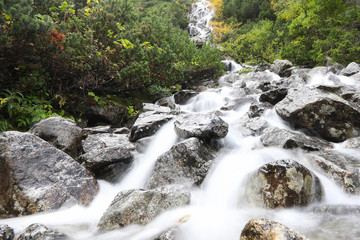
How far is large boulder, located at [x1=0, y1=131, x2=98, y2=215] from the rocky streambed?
0.02m

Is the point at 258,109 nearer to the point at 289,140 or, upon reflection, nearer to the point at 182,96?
the point at 289,140

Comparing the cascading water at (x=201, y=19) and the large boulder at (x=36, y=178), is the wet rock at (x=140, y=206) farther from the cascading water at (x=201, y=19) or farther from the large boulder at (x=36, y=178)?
the cascading water at (x=201, y=19)

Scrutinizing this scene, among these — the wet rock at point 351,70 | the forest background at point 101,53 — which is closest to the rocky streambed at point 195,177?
the forest background at point 101,53

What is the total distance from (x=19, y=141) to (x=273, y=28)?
21771mm

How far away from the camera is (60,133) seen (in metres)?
4.97

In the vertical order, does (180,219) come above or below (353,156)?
above

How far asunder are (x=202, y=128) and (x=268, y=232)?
10.3ft

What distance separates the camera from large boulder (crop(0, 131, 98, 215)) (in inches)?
138

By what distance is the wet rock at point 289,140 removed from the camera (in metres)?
4.57

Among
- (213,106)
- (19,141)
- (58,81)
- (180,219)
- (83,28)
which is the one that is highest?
(83,28)

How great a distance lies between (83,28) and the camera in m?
7.86

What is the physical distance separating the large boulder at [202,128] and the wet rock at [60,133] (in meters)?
2.62

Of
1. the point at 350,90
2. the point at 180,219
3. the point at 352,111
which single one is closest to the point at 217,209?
the point at 180,219

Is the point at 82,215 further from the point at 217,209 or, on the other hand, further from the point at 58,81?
the point at 58,81
